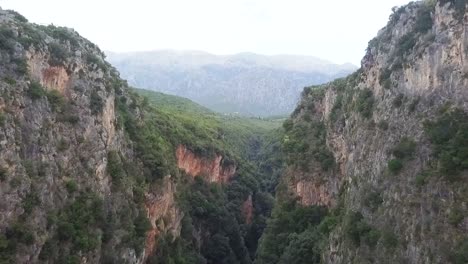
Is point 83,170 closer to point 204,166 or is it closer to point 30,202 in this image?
point 30,202

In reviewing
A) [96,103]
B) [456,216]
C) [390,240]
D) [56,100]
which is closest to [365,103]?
[390,240]

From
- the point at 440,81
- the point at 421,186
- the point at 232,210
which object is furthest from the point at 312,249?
the point at 232,210

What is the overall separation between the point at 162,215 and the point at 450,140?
37.2 metres

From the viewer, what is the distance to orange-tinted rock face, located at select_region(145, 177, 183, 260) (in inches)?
2467

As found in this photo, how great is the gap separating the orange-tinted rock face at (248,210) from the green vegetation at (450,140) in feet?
186

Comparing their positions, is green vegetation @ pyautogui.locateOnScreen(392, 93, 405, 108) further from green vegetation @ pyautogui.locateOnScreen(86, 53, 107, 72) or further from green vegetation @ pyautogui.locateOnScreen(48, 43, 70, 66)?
green vegetation @ pyautogui.locateOnScreen(48, 43, 70, 66)

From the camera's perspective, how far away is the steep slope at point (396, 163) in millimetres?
41000

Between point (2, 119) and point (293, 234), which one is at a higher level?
point (2, 119)

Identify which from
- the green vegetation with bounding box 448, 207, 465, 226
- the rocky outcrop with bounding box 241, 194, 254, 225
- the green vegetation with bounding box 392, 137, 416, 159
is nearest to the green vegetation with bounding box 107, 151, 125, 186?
the green vegetation with bounding box 392, 137, 416, 159

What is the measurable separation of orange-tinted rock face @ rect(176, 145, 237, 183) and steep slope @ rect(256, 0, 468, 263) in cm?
1981

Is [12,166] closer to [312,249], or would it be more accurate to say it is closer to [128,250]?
[128,250]

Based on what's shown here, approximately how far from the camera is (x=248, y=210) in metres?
100

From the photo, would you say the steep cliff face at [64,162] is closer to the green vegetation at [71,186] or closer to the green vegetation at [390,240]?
the green vegetation at [71,186]

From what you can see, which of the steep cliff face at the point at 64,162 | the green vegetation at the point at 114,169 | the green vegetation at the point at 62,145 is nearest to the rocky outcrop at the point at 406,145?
the steep cliff face at the point at 64,162
